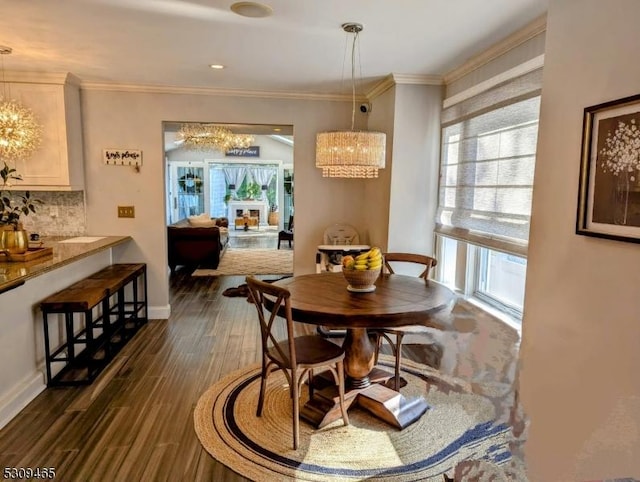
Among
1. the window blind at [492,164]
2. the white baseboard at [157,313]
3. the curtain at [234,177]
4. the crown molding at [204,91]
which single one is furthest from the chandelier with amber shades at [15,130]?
the curtain at [234,177]

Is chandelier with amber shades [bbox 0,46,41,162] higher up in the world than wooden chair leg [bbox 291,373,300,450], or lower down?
higher up

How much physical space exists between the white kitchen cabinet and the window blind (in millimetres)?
3543

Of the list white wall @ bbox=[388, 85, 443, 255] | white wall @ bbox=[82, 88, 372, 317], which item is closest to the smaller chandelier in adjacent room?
white wall @ bbox=[82, 88, 372, 317]

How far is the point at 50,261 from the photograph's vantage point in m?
2.96

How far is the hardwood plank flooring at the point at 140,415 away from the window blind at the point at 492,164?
128 cm

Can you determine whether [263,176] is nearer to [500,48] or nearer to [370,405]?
[500,48]

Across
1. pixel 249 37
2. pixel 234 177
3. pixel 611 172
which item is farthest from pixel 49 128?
pixel 234 177

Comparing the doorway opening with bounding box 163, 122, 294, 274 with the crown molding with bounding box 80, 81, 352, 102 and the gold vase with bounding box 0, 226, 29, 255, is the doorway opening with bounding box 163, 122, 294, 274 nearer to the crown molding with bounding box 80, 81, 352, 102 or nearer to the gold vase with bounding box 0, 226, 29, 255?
the crown molding with bounding box 80, 81, 352, 102

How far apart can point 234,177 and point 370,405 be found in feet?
40.6

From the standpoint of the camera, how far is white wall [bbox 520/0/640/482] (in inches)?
43.4

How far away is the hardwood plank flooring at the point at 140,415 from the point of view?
213 cm

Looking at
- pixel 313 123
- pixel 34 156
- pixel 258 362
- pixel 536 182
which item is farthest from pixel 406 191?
pixel 34 156

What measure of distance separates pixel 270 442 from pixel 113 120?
360 cm

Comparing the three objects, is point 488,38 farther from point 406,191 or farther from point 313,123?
point 313,123
